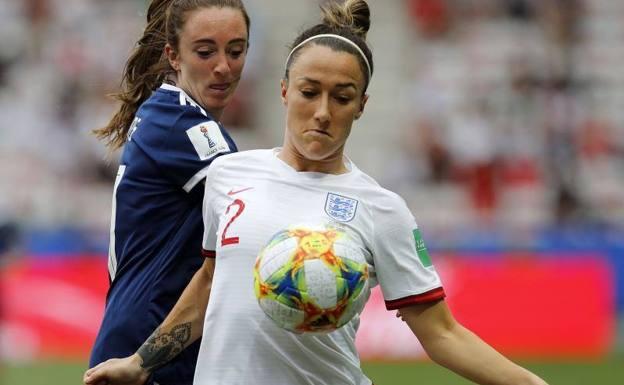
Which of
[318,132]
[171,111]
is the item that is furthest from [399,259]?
[171,111]

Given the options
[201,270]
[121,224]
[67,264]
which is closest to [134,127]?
[121,224]

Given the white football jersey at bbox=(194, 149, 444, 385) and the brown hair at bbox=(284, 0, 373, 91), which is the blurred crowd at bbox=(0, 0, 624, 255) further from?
the white football jersey at bbox=(194, 149, 444, 385)

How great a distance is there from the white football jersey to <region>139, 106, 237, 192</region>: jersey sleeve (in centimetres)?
57

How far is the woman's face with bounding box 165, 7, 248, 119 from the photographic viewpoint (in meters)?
5.50

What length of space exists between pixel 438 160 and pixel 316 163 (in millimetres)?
13509

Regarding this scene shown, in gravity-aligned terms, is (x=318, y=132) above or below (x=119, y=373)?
above

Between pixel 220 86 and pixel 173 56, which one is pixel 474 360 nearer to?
pixel 220 86

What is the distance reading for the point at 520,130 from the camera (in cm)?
1850

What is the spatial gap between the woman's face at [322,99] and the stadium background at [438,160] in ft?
28.9

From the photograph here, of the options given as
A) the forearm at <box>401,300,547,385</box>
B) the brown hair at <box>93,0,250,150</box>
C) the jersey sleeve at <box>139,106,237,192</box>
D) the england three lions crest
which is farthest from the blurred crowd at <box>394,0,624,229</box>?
the england three lions crest

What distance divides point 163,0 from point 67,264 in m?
10.0

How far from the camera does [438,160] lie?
1811cm

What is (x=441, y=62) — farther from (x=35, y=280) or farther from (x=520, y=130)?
(x=35, y=280)

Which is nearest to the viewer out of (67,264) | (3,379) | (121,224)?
(121,224)
